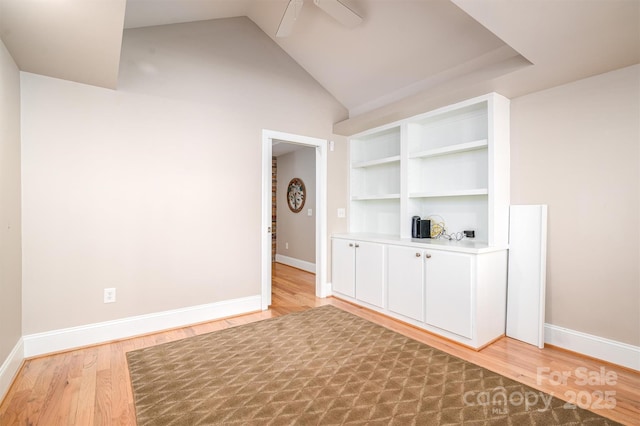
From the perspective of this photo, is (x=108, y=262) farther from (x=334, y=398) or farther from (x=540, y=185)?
(x=540, y=185)

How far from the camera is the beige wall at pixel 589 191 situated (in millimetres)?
2148

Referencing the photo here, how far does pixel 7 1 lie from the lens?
1.48m

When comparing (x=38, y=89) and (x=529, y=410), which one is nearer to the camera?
(x=529, y=410)

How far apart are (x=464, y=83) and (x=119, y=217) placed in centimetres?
323

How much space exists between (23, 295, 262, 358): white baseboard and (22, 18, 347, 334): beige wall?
6 centimetres

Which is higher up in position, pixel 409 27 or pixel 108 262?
pixel 409 27

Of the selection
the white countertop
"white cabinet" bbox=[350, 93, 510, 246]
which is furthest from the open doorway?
the white countertop

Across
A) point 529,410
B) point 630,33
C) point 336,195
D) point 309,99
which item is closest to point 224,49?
point 309,99

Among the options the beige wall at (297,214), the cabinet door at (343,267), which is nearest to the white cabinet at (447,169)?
the cabinet door at (343,267)

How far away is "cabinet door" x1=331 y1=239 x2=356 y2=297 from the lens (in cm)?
368

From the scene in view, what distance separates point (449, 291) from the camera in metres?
2.61

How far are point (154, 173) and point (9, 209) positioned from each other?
101cm

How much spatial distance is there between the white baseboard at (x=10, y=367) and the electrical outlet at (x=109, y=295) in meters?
0.57

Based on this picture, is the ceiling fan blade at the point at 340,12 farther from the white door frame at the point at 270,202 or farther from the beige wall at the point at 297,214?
the beige wall at the point at 297,214
